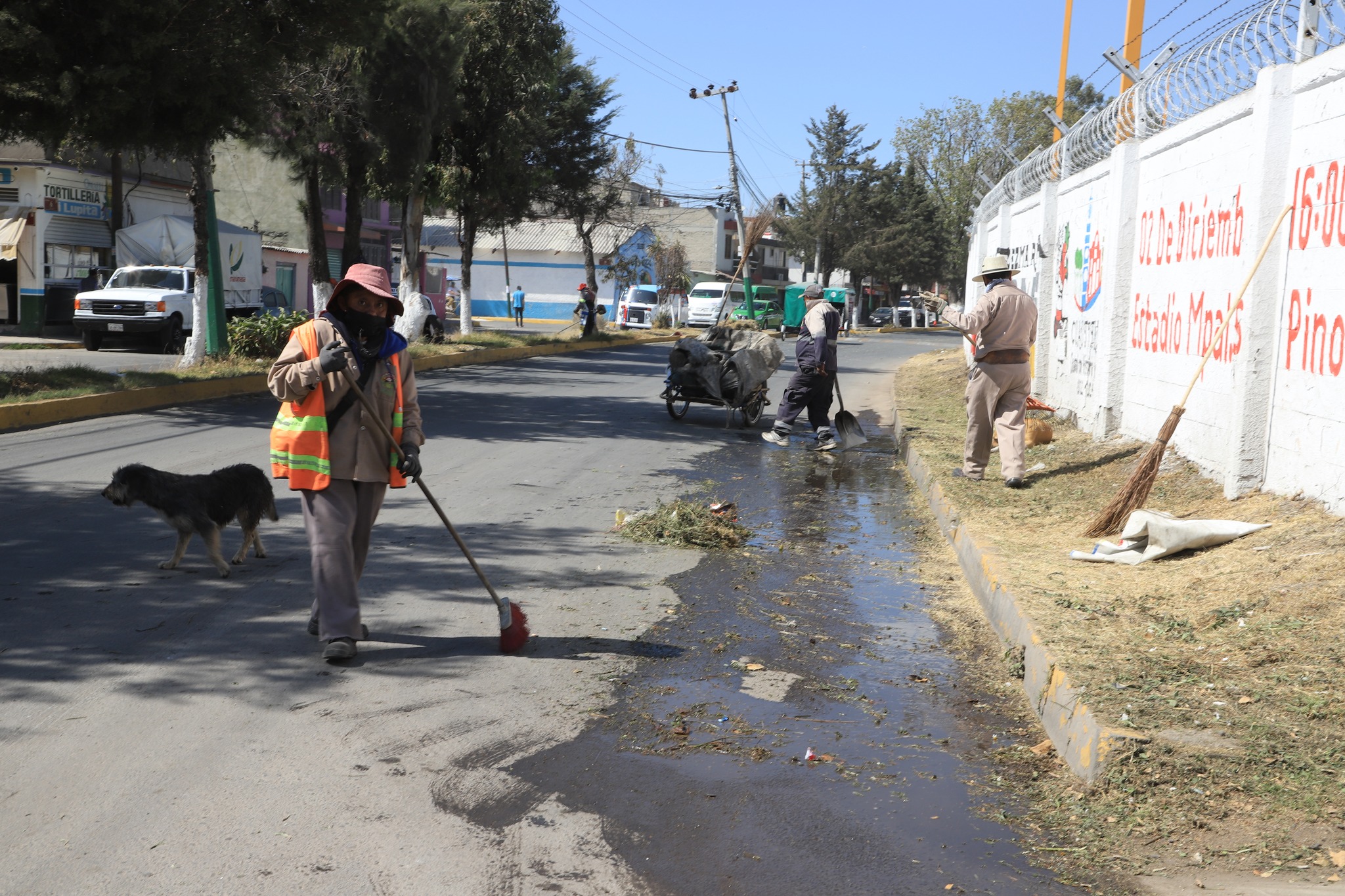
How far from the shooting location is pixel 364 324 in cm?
518

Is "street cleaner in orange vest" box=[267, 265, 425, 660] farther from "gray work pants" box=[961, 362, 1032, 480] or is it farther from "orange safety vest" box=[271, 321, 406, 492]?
"gray work pants" box=[961, 362, 1032, 480]

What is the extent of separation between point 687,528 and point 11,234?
24.4 metres

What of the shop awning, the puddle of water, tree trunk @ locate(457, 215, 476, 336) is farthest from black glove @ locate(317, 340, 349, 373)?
the shop awning

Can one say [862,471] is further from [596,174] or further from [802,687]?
[596,174]

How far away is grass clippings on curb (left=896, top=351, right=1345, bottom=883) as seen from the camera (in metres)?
3.61

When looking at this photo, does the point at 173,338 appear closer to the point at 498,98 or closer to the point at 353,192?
the point at 353,192

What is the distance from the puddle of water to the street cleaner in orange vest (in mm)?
1325

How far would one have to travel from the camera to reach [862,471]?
12195 mm

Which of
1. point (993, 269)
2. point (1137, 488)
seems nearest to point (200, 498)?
point (1137, 488)

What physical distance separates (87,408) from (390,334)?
32.1ft

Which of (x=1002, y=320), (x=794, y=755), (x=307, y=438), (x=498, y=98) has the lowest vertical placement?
(x=794, y=755)

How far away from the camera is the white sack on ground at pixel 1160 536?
21.9ft

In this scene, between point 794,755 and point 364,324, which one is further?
point 364,324

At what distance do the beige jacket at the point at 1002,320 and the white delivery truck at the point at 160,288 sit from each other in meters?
15.6
